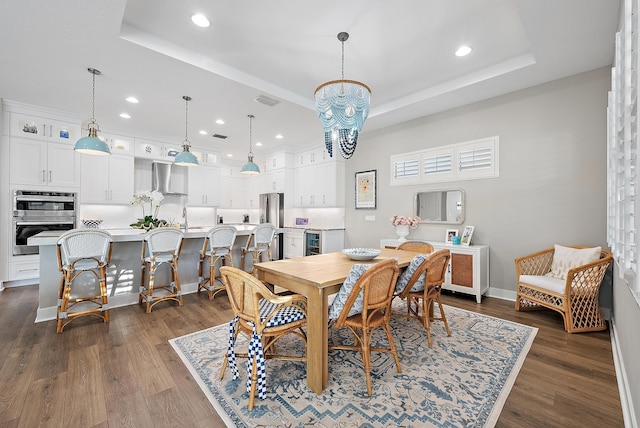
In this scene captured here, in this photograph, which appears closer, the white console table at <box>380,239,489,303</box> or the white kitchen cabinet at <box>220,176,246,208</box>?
the white console table at <box>380,239,489,303</box>

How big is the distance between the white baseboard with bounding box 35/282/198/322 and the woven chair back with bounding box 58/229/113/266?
0.74 meters

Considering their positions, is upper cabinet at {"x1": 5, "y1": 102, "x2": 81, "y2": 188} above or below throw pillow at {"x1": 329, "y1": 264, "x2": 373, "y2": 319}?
above

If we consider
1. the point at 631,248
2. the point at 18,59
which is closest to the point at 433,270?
the point at 631,248

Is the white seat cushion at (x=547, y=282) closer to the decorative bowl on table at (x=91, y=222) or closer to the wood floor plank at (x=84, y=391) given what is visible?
the wood floor plank at (x=84, y=391)

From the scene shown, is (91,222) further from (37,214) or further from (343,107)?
(343,107)

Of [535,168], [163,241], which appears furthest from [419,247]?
[163,241]

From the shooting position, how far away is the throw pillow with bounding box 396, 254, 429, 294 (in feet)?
7.74

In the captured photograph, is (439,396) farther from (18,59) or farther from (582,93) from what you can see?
(18,59)

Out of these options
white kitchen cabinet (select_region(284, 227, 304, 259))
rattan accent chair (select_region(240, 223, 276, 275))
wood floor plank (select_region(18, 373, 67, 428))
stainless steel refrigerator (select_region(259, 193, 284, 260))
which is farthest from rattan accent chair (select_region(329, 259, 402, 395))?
stainless steel refrigerator (select_region(259, 193, 284, 260))

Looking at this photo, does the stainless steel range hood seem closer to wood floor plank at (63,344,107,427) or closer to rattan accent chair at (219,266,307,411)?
wood floor plank at (63,344,107,427)

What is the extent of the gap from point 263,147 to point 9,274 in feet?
17.0

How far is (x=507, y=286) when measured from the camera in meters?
3.86

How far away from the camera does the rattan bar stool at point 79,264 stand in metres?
2.78

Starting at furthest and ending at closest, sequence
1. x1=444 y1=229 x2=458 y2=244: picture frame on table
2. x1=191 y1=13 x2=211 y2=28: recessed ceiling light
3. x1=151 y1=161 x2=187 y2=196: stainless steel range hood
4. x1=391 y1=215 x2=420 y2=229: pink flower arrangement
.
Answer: x1=151 y1=161 x2=187 y2=196: stainless steel range hood < x1=391 y1=215 x2=420 y2=229: pink flower arrangement < x1=444 y1=229 x2=458 y2=244: picture frame on table < x1=191 y1=13 x2=211 y2=28: recessed ceiling light
